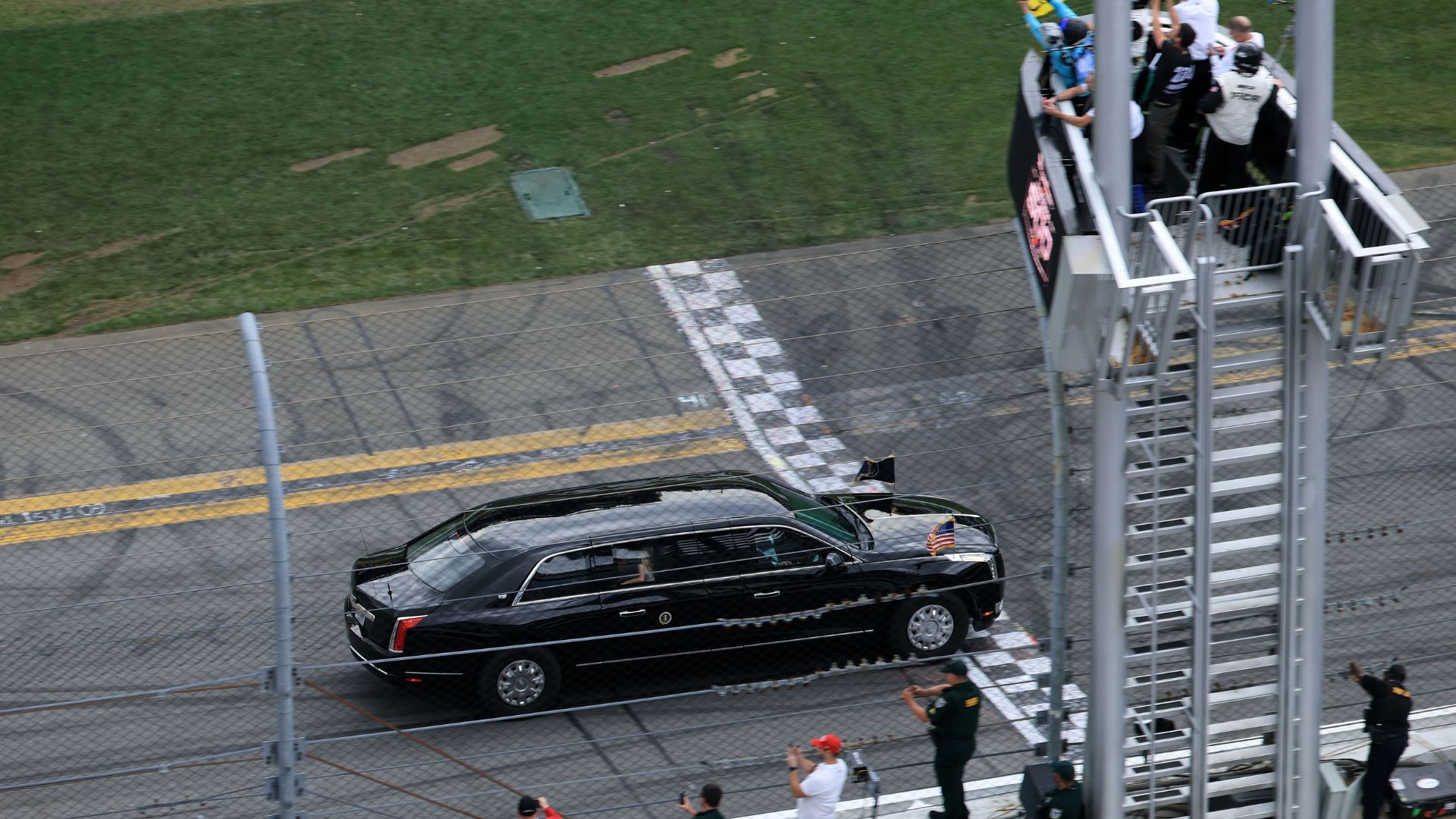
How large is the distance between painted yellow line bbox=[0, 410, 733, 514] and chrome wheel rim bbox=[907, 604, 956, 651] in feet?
12.6

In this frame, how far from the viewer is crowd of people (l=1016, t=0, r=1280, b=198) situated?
1006 cm

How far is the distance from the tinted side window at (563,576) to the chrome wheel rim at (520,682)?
467 mm

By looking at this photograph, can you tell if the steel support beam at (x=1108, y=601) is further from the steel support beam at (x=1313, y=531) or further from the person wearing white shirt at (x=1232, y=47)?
the person wearing white shirt at (x=1232, y=47)

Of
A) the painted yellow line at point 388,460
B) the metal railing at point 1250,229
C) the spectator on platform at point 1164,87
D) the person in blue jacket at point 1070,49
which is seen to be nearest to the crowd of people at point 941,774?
the metal railing at point 1250,229

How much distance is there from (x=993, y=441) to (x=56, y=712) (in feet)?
26.1

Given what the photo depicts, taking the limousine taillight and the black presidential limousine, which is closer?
the limousine taillight

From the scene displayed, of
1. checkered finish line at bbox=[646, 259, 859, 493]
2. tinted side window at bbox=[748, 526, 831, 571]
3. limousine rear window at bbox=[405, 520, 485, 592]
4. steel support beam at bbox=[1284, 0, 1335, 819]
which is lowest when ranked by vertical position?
checkered finish line at bbox=[646, 259, 859, 493]

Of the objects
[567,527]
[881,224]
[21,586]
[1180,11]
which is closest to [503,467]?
[567,527]

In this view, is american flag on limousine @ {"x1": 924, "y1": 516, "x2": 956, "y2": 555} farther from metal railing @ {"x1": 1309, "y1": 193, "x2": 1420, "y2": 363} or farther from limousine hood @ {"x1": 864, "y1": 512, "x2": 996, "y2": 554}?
metal railing @ {"x1": 1309, "y1": 193, "x2": 1420, "y2": 363}

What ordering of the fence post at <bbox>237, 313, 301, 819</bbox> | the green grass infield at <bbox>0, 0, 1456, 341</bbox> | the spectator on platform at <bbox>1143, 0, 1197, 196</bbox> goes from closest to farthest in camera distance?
the fence post at <bbox>237, 313, 301, 819</bbox>
the spectator on platform at <bbox>1143, 0, 1197, 196</bbox>
the green grass infield at <bbox>0, 0, 1456, 341</bbox>

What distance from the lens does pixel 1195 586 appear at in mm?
9617

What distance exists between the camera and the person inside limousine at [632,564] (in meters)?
12.3

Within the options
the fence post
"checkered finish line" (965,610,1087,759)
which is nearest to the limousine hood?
"checkered finish line" (965,610,1087,759)

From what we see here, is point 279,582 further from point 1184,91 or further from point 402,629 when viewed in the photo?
point 1184,91
